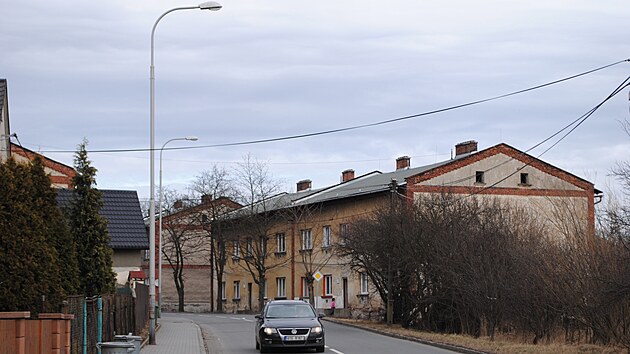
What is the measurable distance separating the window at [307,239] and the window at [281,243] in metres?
3.26

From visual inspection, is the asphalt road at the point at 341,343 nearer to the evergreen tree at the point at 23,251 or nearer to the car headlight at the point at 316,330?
the car headlight at the point at 316,330

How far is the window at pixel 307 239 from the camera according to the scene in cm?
6119

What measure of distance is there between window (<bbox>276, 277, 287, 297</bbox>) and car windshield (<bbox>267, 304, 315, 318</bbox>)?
38.4m

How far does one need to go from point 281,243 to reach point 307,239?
462cm

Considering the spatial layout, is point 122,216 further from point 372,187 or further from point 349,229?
point 372,187

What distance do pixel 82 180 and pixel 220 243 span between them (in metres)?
47.4

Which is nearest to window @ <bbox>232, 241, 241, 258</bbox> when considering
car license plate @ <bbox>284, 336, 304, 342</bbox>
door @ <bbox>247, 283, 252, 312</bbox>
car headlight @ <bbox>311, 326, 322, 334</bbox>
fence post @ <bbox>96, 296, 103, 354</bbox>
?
door @ <bbox>247, 283, 252, 312</bbox>

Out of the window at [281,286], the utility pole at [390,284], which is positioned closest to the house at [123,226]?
the utility pole at [390,284]

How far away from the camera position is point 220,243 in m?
71.4

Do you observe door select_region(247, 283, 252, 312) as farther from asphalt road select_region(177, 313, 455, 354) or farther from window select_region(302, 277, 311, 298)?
asphalt road select_region(177, 313, 455, 354)

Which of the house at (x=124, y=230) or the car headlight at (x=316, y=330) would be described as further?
the house at (x=124, y=230)

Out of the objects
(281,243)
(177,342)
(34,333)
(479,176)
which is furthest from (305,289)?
(34,333)

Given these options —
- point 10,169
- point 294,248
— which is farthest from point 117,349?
point 294,248

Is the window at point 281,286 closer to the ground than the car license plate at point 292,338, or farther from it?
farther from it
